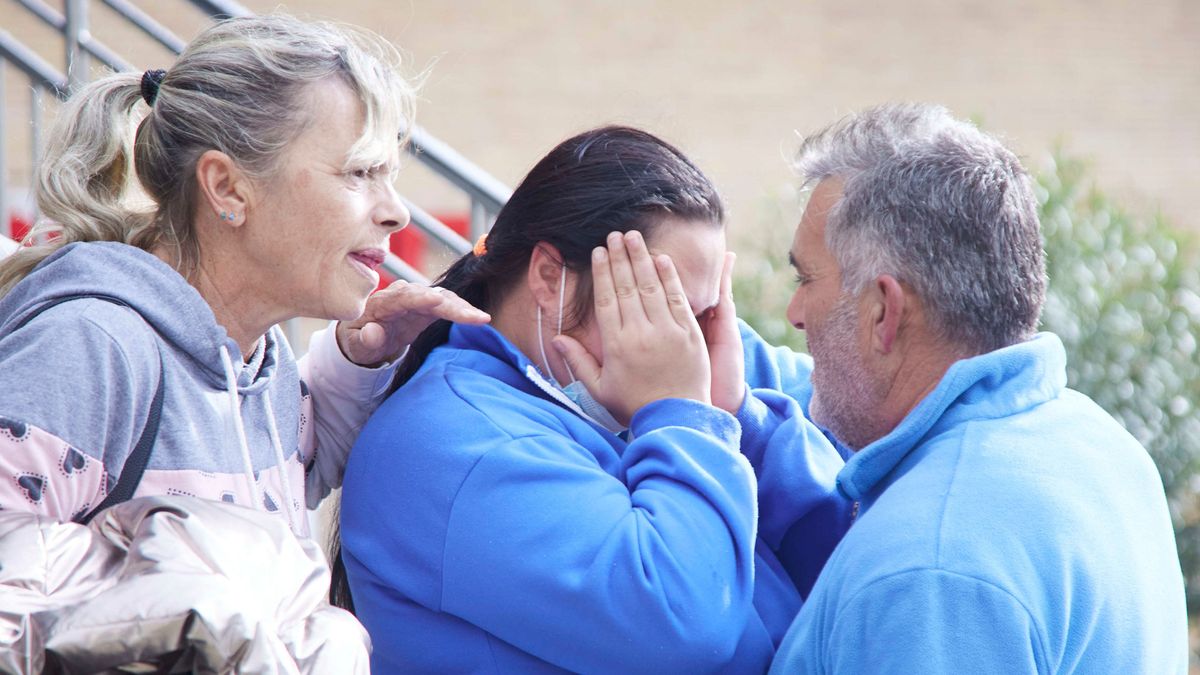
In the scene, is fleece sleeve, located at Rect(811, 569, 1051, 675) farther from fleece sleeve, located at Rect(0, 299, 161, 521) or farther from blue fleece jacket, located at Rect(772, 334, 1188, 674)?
fleece sleeve, located at Rect(0, 299, 161, 521)

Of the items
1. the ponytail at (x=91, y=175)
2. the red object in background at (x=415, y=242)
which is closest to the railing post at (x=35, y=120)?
the ponytail at (x=91, y=175)

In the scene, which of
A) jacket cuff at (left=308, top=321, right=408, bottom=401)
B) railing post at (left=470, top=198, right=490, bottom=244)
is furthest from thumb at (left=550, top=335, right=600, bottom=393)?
railing post at (left=470, top=198, right=490, bottom=244)

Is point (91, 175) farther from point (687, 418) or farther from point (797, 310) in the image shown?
point (797, 310)

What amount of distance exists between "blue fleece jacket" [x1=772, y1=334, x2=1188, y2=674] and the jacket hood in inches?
38.8

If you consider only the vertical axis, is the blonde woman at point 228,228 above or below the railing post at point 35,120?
above

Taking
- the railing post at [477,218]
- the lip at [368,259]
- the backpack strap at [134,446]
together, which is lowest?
the railing post at [477,218]

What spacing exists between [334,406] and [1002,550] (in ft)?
4.13

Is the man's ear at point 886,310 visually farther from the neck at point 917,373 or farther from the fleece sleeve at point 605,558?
the fleece sleeve at point 605,558

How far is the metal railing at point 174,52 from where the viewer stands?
3660 mm

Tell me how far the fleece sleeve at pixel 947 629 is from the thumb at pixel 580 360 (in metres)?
0.73

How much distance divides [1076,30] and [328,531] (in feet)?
43.9

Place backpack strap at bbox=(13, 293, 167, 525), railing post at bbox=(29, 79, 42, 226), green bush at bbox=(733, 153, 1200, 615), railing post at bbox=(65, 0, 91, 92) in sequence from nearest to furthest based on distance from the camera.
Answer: backpack strap at bbox=(13, 293, 167, 525), railing post at bbox=(29, 79, 42, 226), railing post at bbox=(65, 0, 91, 92), green bush at bbox=(733, 153, 1200, 615)

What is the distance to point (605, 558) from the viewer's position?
199 cm

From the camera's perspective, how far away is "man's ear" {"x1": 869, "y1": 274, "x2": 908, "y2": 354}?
80.9 inches
